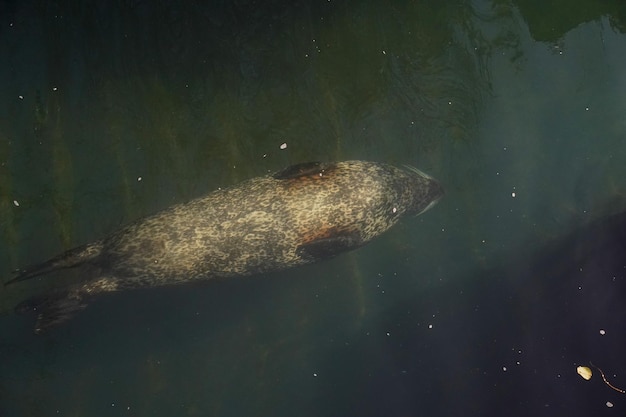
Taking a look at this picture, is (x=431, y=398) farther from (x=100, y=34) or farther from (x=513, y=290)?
(x=100, y=34)

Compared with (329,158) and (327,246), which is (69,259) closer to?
(327,246)

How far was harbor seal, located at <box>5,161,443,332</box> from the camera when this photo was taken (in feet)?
15.9

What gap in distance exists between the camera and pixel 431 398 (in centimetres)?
565

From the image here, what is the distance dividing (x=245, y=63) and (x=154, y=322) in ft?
11.3

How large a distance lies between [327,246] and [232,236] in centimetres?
103

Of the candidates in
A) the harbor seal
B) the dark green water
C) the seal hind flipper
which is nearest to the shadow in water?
the dark green water

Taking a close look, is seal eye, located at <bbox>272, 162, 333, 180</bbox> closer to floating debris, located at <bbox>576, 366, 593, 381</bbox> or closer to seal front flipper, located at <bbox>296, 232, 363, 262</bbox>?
seal front flipper, located at <bbox>296, 232, 363, 262</bbox>

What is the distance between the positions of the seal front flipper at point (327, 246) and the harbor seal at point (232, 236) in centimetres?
1

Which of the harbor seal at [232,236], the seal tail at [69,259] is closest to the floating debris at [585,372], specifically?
the harbor seal at [232,236]

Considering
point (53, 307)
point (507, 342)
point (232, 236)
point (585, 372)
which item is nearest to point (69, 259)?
point (53, 307)

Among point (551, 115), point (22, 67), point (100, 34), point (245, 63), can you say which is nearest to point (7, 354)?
point (22, 67)

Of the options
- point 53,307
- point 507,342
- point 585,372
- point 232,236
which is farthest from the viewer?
point 507,342

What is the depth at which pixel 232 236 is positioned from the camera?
4.82 m

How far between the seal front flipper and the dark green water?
765 millimetres
